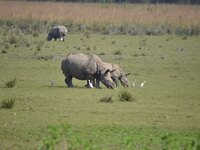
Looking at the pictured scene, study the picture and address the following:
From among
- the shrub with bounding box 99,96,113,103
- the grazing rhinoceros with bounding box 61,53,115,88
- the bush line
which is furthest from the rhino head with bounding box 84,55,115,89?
the bush line

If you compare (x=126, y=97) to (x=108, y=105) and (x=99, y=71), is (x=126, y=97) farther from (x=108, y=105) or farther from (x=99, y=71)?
(x=99, y=71)

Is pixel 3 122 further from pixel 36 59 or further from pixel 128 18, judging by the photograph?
pixel 128 18

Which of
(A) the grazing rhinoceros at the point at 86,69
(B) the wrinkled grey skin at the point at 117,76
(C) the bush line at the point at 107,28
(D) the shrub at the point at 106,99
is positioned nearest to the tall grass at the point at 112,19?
(C) the bush line at the point at 107,28

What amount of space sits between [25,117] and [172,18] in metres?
48.9

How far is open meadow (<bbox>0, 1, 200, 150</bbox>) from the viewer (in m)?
13.9

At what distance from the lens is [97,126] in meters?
16.1

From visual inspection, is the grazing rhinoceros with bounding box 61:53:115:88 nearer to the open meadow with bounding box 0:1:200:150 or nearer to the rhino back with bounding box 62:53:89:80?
the rhino back with bounding box 62:53:89:80

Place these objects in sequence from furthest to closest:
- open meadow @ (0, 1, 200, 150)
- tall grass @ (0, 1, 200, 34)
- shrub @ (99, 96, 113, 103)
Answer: tall grass @ (0, 1, 200, 34) < shrub @ (99, 96, 113, 103) < open meadow @ (0, 1, 200, 150)

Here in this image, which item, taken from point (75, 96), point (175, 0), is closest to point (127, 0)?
point (175, 0)

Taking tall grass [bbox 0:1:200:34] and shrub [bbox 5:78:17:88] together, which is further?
tall grass [bbox 0:1:200:34]

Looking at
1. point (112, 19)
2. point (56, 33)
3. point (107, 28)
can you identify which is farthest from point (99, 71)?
point (112, 19)

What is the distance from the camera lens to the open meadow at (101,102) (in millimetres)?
13859

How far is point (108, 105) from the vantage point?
63.4ft

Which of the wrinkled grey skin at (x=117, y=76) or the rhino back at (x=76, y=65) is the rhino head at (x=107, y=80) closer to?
the wrinkled grey skin at (x=117, y=76)
